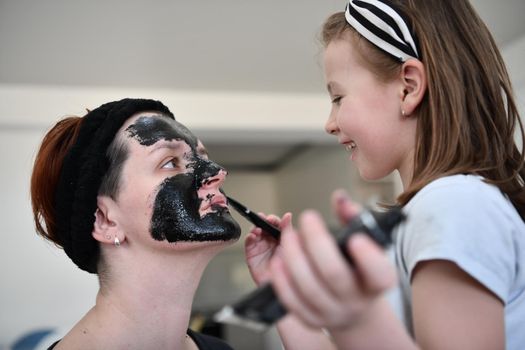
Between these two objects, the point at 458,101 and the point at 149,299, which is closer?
the point at 458,101

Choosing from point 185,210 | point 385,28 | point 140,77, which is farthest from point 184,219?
point 140,77

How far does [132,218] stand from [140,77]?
6.96 feet

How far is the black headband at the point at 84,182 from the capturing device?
1.11 meters

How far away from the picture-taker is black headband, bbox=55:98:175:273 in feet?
3.65

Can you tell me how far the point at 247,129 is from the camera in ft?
11.2

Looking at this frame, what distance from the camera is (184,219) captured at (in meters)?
1.10

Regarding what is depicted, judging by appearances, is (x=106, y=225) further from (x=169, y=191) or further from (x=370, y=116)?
(x=370, y=116)

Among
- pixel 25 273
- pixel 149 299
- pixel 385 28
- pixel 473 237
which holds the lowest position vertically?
pixel 25 273

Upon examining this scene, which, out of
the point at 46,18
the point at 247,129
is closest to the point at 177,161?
the point at 46,18

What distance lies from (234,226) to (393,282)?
68 cm

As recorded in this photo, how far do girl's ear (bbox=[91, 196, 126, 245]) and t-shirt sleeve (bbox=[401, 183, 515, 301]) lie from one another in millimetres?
647

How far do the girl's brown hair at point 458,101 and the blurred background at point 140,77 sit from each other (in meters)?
1.47

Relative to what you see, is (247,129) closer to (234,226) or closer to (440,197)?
(234,226)

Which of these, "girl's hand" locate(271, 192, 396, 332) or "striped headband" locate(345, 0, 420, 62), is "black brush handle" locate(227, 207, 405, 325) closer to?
"girl's hand" locate(271, 192, 396, 332)
